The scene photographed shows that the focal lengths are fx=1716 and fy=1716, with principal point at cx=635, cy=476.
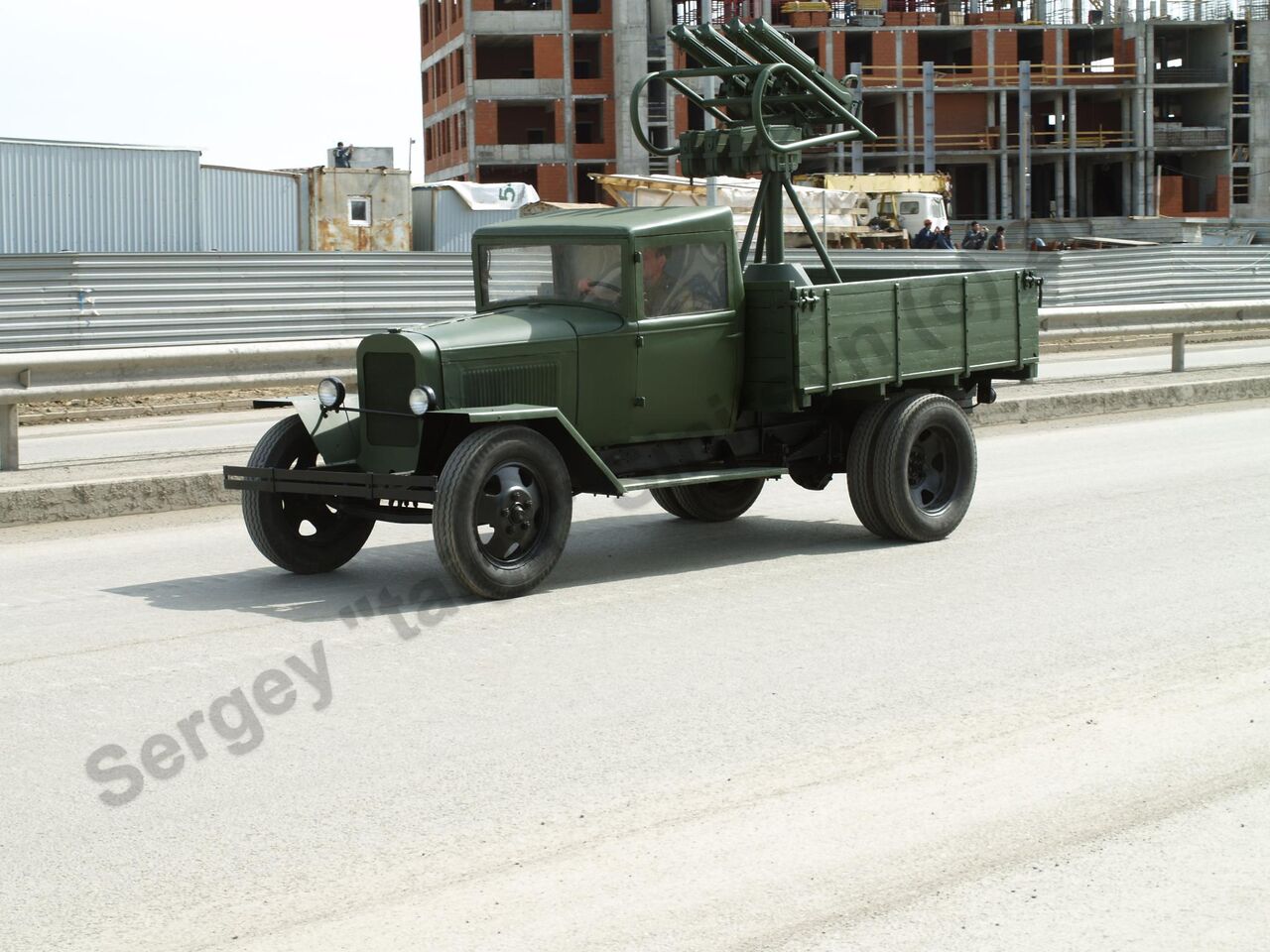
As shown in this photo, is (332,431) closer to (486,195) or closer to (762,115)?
(762,115)

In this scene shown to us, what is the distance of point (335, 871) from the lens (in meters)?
4.58

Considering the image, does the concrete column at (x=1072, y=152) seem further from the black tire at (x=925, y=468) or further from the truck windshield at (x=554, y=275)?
the truck windshield at (x=554, y=275)

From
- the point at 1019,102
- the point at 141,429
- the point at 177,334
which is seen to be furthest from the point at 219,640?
the point at 1019,102

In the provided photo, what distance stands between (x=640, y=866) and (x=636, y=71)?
238ft

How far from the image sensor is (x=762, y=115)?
10.4m

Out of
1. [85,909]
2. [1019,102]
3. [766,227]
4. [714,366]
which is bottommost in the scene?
[85,909]

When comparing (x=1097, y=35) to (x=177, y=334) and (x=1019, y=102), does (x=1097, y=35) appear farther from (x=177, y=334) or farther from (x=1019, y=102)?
(x=177, y=334)

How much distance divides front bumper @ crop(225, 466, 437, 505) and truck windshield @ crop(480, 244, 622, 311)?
4.85ft

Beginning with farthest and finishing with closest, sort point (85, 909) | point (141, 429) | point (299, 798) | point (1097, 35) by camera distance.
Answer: point (1097, 35)
point (141, 429)
point (299, 798)
point (85, 909)

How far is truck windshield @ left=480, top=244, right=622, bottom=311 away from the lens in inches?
361

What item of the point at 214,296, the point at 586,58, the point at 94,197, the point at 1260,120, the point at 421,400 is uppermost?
the point at 586,58

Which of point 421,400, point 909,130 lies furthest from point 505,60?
point 421,400

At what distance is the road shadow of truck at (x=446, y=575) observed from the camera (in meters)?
8.23

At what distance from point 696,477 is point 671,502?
1659 millimetres
